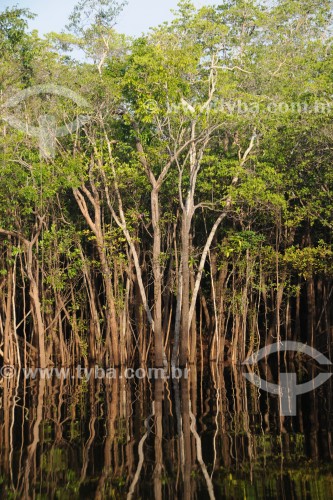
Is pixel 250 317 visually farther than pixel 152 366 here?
Yes

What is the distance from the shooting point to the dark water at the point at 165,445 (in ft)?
24.7

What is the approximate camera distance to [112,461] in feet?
28.8

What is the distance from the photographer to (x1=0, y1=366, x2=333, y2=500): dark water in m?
7.52

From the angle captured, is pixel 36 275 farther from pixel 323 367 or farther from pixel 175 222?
pixel 323 367

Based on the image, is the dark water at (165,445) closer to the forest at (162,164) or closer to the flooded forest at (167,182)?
the flooded forest at (167,182)

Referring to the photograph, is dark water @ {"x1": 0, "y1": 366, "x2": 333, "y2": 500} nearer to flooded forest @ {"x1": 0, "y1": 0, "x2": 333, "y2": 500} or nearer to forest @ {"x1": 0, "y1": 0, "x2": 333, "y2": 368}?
flooded forest @ {"x1": 0, "y1": 0, "x2": 333, "y2": 500}

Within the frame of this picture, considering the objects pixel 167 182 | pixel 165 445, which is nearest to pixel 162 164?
pixel 167 182

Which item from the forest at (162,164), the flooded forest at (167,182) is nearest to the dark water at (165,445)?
the flooded forest at (167,182)

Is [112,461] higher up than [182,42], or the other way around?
[182,42]

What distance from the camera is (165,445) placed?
9.69m

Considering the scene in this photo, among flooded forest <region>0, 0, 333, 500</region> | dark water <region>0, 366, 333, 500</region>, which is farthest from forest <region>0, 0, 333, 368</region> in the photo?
dark water <region>0, 366, 333, 500</region>

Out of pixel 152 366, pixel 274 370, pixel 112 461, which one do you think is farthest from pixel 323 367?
pixel 112 461

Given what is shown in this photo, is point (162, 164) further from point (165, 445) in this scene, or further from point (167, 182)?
point (165, 445)

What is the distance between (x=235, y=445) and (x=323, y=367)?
39.5 feet
